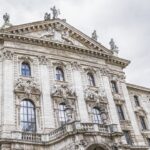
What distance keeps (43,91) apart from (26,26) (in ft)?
25.6

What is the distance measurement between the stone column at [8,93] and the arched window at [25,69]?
135 centimetres

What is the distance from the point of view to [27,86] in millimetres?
29781

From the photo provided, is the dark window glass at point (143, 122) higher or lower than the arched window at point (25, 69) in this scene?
Answer: lower

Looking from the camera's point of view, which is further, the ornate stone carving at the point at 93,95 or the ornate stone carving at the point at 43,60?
the ornate stone carving at the point at 93,95

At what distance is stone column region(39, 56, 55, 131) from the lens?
93.8ft

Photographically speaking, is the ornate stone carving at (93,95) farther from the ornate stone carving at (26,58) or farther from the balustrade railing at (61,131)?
the ornate stone carving at (26,58)

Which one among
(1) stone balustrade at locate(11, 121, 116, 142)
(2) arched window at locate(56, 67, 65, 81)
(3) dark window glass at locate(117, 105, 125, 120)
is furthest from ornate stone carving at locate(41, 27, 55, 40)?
(1) stone balustrade at locate(11, 121, 116, 142)

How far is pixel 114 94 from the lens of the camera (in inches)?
1407

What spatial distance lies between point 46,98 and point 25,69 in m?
4.03

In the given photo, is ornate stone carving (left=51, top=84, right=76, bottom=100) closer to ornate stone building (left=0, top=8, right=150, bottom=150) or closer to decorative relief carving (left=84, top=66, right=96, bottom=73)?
ornate stone building (left=0, top=8, right=150, bottom=150)

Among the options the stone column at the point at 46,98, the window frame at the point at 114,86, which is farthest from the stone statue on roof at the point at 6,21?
the window frame at the point at 114,86

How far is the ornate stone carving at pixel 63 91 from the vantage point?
30.8m

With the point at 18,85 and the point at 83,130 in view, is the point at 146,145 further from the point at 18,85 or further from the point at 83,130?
the point at 18,85

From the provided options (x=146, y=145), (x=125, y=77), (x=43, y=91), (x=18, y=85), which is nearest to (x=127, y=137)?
(x=146, y=145)
